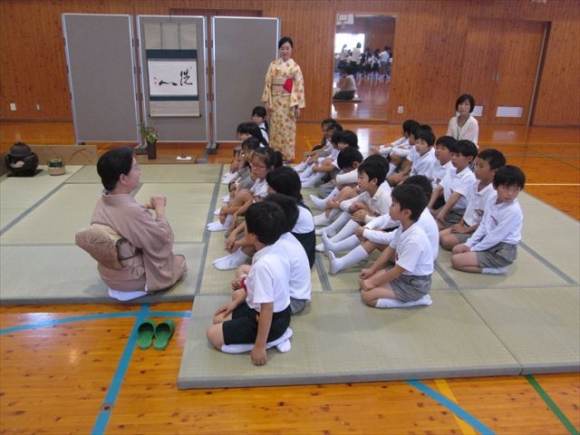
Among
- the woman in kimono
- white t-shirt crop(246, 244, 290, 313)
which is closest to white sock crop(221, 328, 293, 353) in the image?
white t-shirt crop(246, 244, 290, 313)

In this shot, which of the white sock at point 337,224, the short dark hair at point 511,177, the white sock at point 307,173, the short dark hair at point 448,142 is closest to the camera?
the short dark hair at point 511,177

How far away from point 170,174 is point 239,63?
213 cm

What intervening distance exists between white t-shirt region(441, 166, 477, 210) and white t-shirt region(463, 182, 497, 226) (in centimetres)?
7

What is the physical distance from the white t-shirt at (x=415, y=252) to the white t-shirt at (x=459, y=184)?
4.40ft

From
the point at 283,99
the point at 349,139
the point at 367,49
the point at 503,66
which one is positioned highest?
the point at 367,49

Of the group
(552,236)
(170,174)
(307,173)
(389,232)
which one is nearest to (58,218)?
(170,174)

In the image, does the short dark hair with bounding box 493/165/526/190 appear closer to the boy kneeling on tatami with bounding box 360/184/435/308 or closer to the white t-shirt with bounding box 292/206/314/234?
the boy kneeling on tatami with bounding box 360/184/435/308

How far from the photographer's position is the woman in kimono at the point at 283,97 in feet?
20.6

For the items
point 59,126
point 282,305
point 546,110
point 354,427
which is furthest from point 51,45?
point 546,110

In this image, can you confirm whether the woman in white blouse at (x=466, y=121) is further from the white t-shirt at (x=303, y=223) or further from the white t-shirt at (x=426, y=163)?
the white t-shirt at (x=303, y=223)

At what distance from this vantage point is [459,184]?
3.87 m

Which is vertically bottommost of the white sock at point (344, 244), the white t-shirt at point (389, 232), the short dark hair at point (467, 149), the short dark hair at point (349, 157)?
the white sock at point (344, 244)

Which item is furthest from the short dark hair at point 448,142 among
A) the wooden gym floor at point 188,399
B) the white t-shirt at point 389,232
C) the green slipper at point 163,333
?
the green slipper at point 163,333

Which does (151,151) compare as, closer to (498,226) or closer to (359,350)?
(498,226)
